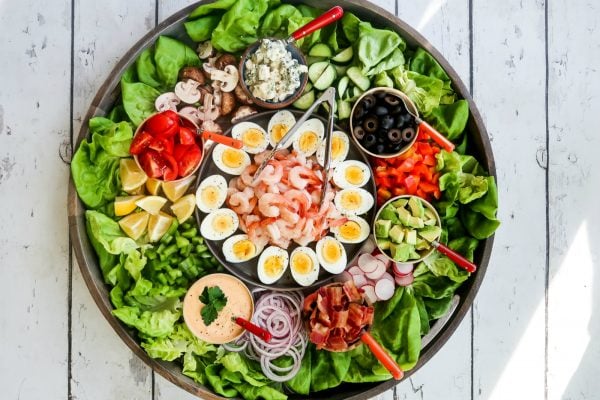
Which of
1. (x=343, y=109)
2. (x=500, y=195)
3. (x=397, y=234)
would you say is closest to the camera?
(x=397, y=234)

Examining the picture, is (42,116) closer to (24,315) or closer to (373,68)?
(24,315)

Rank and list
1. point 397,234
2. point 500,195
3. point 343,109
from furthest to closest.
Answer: point 500,195, point 343,109, point 397,234

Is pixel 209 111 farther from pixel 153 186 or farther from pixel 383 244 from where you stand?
pixel 383 244

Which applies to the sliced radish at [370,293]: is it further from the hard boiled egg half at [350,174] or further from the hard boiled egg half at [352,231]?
the hard boiled egg half at [350,174]

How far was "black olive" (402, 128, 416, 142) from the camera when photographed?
263 centimetres

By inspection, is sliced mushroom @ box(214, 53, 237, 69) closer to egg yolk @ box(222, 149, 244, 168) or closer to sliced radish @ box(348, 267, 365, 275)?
egg yolk @ box(222, 149, 244, 168)

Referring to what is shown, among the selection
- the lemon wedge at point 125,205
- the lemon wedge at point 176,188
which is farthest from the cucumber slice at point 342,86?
the lemon wedge at point 125,205

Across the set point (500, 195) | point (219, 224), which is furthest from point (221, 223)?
point (500, 195)

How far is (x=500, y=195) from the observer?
2.99 meters

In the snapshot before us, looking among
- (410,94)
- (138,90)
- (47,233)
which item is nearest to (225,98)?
(138,90)

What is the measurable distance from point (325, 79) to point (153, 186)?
2.66ft

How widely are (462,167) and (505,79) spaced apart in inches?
20.9

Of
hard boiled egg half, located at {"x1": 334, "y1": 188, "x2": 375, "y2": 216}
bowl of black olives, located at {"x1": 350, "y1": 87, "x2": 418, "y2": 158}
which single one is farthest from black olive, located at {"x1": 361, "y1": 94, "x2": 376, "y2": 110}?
hard boiled egg half, located at {"x1": 334, "y1": 188, "x2": 375, "y2": 216}

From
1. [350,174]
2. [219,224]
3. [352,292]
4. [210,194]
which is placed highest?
[350,174]
